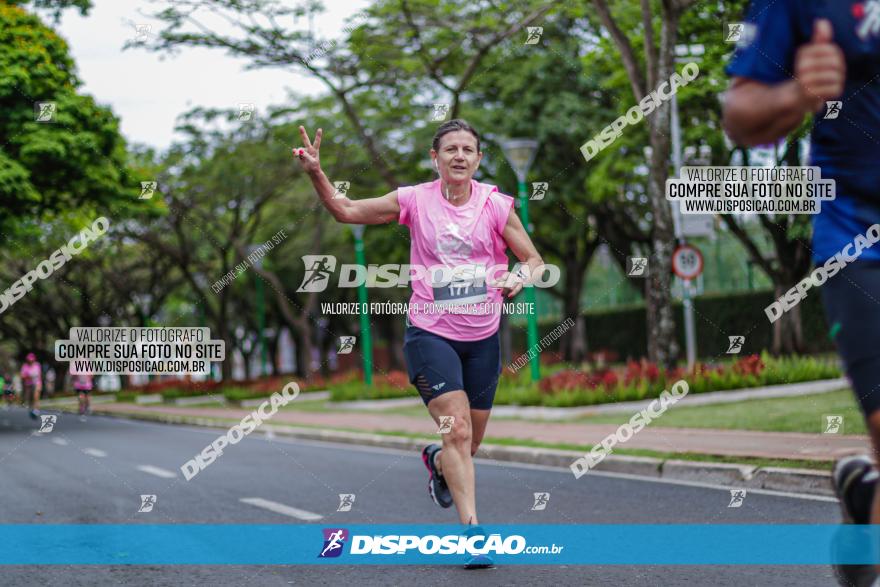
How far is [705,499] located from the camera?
300 inches

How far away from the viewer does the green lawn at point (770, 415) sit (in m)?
10.9

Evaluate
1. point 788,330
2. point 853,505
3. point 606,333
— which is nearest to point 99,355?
point 853,505

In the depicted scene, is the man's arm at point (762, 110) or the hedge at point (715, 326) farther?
the hedge at point (715, 326)

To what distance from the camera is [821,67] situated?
2.30 meters

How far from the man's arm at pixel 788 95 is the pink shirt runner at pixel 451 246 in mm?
2495

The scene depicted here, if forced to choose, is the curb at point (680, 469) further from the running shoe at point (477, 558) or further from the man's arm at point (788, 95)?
the man's arm at point (788, 95)

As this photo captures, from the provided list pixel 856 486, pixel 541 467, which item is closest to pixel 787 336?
pixel 541 467

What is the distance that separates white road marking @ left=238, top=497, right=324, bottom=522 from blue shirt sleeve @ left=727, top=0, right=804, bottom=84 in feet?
18.1

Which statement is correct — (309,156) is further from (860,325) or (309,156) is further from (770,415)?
(770,415)

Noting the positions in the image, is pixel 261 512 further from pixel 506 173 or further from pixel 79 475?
pixel 506 173

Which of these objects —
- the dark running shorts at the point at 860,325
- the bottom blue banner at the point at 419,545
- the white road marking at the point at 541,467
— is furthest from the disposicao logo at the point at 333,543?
the dark running shorts at the point at 860,325

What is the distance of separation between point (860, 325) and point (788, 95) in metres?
0.55

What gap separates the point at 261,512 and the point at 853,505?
5.65 meters

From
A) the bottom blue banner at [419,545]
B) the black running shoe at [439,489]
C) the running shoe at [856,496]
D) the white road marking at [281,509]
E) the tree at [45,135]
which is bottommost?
the white road marking at [281,509]
